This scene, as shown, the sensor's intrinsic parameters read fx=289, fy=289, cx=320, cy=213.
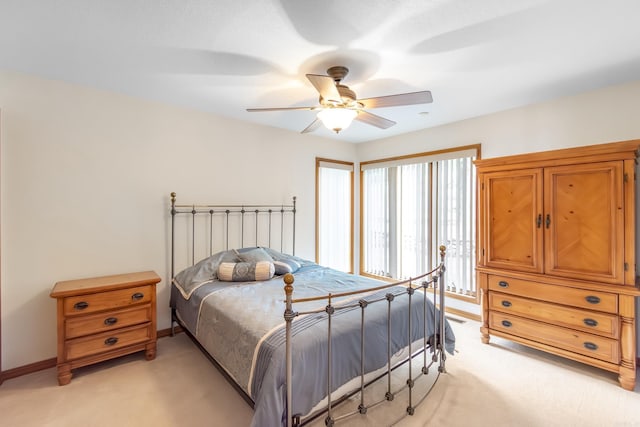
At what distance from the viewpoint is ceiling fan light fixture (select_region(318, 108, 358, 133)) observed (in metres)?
2.24

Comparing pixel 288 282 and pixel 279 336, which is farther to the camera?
pixel 279 336

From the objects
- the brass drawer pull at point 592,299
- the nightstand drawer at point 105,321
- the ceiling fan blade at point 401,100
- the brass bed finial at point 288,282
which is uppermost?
the ceiling fan blade at point 401,100

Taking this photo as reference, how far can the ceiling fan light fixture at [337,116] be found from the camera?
224 centimetres

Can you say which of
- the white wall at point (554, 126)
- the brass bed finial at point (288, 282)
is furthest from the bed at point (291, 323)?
the white wall at point (554, 126)

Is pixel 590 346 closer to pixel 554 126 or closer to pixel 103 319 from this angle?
pixel 554 126

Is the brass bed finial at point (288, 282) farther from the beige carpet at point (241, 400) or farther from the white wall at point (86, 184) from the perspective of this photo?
→ the white wall at point (86, 184)

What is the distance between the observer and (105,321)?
2467 mm

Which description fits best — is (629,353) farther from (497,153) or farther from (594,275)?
(497,153)

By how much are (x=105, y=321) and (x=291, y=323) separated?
1.94 metres

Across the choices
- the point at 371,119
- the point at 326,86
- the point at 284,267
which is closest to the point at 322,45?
the point at 326,86

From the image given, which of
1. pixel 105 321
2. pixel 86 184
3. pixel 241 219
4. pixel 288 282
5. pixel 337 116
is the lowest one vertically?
pixel 105 321

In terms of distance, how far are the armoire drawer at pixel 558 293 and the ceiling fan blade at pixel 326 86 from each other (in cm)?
241

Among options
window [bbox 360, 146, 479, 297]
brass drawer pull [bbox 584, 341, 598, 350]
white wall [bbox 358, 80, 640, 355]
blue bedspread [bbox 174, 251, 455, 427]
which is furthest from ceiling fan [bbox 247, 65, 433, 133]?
brass drawer pull [bbox 584, 341, 598, 350]

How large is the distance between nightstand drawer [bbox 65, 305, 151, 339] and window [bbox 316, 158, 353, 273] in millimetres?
2529
